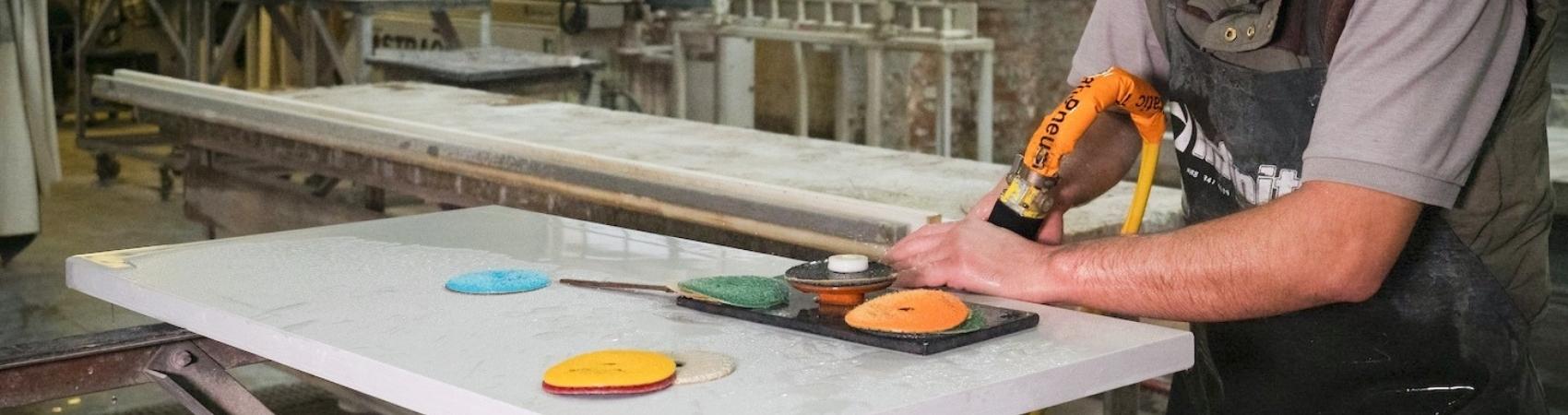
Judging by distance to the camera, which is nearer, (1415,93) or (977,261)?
(1415,93)

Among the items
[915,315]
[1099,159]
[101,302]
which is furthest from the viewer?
[101,302]

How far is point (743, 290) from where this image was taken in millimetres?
1496

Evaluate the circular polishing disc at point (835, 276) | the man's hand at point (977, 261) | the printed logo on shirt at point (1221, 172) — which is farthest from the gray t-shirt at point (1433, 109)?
the circular polishing disc at point (835, 276)

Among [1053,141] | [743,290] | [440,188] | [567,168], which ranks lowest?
[440,188]

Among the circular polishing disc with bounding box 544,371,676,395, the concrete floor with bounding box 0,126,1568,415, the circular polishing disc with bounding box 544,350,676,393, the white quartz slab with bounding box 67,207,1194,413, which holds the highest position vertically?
the circular polishing disc with bounding box 544,350,676,393

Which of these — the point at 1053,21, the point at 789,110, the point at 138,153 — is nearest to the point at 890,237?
the point at 1053,21

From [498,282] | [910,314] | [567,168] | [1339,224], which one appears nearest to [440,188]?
[567,168]

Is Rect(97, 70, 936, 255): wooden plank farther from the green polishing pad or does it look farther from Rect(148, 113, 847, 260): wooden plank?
the green polishing pad

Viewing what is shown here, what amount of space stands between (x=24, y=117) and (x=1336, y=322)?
3.97m

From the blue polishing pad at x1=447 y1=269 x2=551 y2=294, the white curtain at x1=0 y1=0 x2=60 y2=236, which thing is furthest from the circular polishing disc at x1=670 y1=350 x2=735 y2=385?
the white curtain at x1=0 y1=0 x2=60 y2=236

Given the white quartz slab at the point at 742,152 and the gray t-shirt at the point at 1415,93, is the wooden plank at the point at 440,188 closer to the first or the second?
the white quartz slab at the point at 742,152

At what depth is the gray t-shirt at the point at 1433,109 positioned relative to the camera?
4.54ft

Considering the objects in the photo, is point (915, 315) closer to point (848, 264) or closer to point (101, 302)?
point (848, 264)

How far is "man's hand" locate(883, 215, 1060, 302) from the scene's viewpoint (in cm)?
157
